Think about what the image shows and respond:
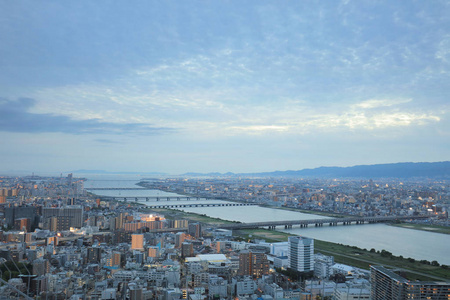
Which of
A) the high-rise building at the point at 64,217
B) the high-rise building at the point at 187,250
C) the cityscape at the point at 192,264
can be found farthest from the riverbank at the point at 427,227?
the high-rise building at the point at 64,217

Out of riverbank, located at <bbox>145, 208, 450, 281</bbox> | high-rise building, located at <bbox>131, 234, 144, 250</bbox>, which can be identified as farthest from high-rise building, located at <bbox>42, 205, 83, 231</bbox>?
riverbank, located at <bbox>145, 208, 450, 281</bbox>

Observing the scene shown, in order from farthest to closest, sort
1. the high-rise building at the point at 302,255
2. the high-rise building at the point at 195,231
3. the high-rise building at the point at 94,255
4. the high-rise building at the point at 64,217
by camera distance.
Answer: the high-rise building at the point at 64,217, the high-rise building at the point at 195,231, the high-rise building at the point at 94,255, the high-rise building at the point at 302,255

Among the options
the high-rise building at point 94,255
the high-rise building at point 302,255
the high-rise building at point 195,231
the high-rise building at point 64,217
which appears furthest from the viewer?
the high-rise building at point 64,217

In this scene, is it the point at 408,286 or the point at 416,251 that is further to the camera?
the point at 416,251

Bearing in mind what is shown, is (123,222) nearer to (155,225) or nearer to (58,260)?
(155,225)

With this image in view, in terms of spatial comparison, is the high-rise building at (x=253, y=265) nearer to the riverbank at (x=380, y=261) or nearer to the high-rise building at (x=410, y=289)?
the riverbank at (x=380, y=261)

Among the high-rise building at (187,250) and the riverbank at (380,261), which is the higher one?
the high-rise building at (187,250)

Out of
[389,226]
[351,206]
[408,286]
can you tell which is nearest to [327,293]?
[408,286]

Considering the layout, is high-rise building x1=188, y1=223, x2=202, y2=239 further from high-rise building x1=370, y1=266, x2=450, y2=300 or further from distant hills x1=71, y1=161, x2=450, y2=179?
distant hills x1=71, y1=161, x2=450, y2=179
